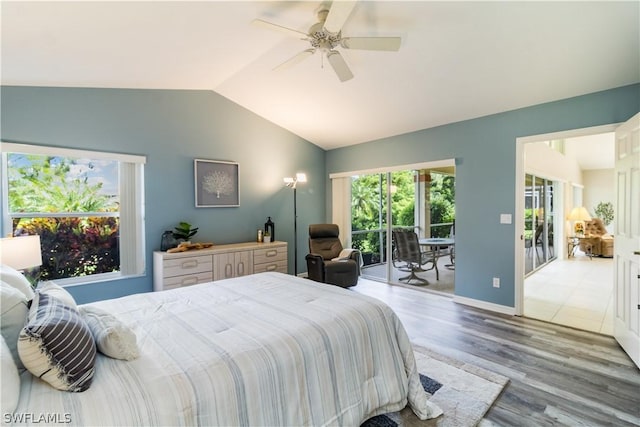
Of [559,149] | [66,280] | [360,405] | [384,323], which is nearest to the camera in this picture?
[360,405]

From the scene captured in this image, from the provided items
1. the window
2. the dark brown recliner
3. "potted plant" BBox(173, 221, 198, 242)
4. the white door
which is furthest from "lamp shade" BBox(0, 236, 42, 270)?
the white door

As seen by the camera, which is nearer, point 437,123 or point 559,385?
point 559,385

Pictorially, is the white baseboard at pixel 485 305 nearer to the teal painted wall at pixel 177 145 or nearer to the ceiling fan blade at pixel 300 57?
the teal painted wall at pixel 177 145

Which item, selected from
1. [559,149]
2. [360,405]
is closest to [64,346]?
[360,405]

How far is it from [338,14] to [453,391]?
8.82 feet

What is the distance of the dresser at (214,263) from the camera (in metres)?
3.65

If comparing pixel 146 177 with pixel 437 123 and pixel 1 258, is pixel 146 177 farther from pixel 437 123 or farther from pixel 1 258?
pixel 437 123

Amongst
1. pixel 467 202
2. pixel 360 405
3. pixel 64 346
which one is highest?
pixel 467 202

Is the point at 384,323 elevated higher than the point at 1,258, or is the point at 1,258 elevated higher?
the point at 1,258

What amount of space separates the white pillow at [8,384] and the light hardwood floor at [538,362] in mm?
2339

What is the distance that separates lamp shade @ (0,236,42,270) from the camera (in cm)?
217

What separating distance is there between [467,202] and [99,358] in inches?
162

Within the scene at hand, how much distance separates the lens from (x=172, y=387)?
1.16 meters

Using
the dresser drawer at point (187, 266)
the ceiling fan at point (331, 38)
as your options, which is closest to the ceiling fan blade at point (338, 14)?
the ceiling fan at point (331, 38)
